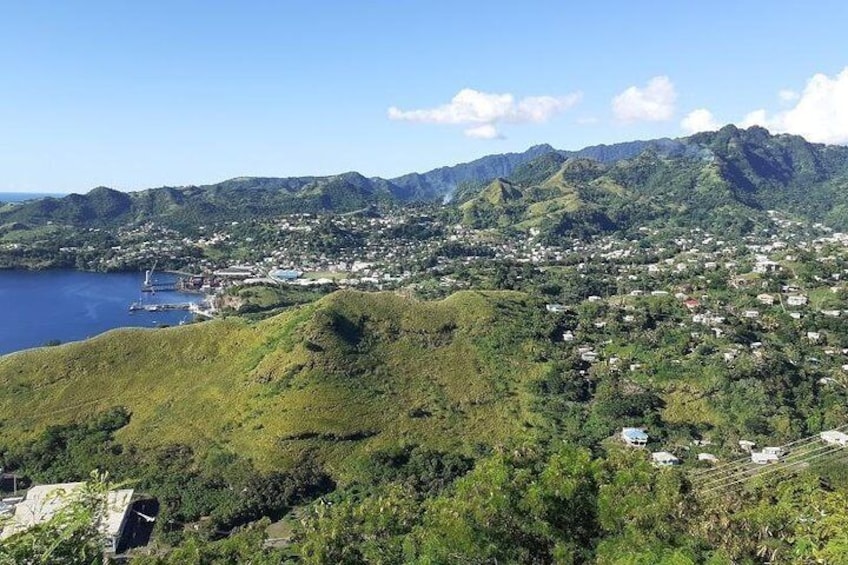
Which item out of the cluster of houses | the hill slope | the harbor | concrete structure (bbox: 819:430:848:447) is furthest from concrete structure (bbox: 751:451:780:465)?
the hill slope

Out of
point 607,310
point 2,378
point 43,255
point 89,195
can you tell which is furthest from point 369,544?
point 89,195

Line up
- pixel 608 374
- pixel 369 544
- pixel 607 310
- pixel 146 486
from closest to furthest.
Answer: pixel 369 544
pixel 146 486
pixel 608 374
pixel 607 310

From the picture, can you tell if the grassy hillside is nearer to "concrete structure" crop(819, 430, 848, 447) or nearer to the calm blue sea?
"concrete structure" crop(819, 430, 848, 447)

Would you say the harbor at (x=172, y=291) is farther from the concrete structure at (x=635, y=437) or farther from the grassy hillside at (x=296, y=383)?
the concrete structure at (x=635, y=437)

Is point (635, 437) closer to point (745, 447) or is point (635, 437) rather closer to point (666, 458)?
point (666, 458)

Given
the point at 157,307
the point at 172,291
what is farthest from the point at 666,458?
the point at 172,291

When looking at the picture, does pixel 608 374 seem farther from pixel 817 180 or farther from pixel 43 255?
pixel 817 180

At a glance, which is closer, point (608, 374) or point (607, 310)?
point (608, 374)

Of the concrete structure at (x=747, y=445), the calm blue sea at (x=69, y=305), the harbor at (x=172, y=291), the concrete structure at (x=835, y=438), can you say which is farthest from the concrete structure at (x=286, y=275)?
the concrete structure at (x=835, y=438)

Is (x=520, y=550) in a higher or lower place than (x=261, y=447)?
higher
